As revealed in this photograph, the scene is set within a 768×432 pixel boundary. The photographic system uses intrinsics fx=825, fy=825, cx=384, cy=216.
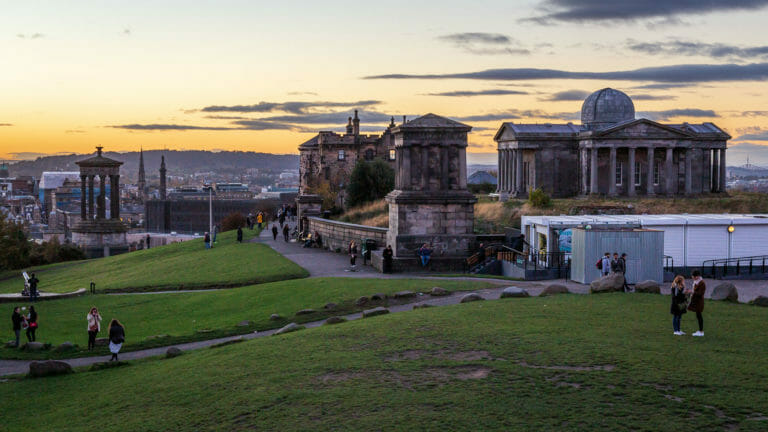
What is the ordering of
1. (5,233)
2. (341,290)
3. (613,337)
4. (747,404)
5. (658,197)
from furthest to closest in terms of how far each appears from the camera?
(5,233) → (658,197) → (341,290) → (613,337) → (747,404)

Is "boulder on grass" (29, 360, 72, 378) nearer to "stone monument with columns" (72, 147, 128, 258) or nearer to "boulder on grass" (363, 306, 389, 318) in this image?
"boulder on grass" (363, 306, 389, 318)

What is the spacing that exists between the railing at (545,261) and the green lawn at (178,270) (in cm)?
918

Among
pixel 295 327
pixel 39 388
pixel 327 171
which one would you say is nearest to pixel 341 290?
pixel 295 327

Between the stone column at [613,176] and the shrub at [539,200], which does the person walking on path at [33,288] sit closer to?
the shrub at [539,200]

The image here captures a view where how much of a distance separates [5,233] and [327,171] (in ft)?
152

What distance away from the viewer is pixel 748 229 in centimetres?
3275

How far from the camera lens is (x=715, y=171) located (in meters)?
64.1

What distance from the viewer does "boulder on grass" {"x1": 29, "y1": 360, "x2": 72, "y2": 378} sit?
18.9 m

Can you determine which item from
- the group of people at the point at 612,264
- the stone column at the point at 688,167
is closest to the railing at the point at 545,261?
the group of people at the point at 612,264

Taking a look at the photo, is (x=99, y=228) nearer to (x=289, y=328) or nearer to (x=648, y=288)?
(x=289, y=328)

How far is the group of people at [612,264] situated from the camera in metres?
26.5

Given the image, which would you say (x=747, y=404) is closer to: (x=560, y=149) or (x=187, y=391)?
(x=187, y=391)

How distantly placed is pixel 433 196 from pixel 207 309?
11692 millimetres

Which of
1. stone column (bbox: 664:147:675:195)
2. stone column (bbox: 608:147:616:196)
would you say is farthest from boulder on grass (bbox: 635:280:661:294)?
stone column (bbox: 664:147:675:195)
